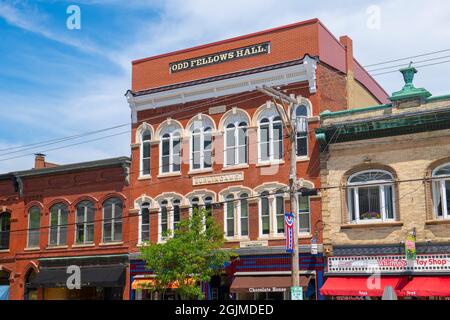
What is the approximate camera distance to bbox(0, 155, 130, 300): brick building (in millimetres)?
31062

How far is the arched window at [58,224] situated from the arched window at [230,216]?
10194mm

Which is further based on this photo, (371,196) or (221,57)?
(221,57)

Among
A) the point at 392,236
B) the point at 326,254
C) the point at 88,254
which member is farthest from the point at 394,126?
the point at 88,254

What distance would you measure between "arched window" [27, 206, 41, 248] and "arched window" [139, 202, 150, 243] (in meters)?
7.12

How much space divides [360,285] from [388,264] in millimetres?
1331

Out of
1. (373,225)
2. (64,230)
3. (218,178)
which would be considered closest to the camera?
(373,225)

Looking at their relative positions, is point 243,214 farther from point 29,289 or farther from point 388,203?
point 29,289

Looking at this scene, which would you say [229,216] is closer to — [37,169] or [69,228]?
[69,228]

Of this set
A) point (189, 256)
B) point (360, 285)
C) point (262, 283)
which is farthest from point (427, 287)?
point (189, 256)

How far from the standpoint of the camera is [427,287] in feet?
70.4

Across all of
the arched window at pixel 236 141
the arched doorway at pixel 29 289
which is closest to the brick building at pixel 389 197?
the arched window at pixel 236 141

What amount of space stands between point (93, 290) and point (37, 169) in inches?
302

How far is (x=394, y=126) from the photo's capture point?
23.6 m

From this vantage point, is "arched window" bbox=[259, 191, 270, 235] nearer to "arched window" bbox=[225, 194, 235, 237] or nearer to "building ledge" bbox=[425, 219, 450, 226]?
"arched window" bbox=[225, 194, 235, 237]
